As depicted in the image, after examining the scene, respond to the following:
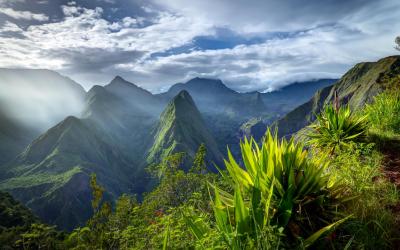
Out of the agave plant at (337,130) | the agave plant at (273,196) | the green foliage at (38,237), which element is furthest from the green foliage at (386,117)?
the green foliage at (38,237)

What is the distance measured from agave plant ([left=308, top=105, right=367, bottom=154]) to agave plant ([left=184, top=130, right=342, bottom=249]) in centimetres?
331

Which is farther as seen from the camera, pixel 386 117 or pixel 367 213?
pixel 386 117

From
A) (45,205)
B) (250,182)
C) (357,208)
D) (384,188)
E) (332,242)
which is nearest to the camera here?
(332,242)

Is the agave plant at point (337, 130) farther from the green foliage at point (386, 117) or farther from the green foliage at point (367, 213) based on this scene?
the green foliage at point (367, 213)

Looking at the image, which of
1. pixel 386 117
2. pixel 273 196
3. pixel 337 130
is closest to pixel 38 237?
pixel 273 196

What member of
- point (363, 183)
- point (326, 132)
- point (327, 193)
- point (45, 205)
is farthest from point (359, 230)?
point (45, 205)

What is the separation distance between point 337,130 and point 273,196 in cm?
472

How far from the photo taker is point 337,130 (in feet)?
26.5

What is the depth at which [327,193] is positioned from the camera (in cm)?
451

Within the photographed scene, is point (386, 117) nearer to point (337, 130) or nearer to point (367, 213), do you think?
point (337, 130)

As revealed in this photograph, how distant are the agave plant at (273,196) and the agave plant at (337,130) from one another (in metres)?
3.31

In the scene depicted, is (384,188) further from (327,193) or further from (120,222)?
(120,222)

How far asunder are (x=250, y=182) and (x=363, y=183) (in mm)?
1708

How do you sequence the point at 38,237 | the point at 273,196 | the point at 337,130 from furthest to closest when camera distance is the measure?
the point at 38,237 → the point at 337,130 → the point at 273,196
